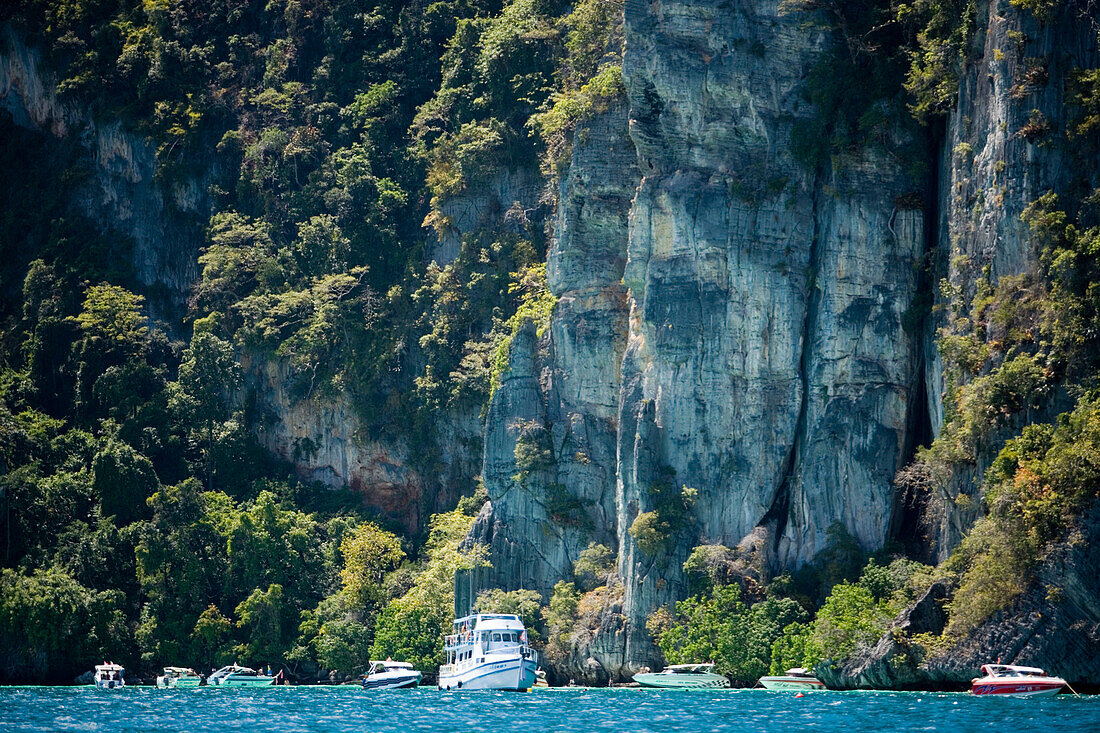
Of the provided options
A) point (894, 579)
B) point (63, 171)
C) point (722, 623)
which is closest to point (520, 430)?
point (722, 623)

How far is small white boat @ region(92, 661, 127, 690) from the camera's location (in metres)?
68.1

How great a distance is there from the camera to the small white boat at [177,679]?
225 feet

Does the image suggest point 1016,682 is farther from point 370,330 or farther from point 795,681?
point 370,330

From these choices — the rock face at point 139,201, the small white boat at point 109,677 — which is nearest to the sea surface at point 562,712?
the small white boat at point 109,677

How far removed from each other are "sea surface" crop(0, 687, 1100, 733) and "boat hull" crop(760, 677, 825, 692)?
0.63 meters

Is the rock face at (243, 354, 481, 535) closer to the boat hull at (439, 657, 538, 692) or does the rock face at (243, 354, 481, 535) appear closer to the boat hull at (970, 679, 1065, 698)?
the boat hull at (439, 657, 538, 692)

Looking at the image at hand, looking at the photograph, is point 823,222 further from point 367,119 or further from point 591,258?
point 367,119

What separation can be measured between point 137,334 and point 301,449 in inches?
405

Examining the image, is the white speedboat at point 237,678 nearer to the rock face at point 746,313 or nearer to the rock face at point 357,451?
the rock face at point 746,313

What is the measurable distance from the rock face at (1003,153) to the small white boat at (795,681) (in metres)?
5.99

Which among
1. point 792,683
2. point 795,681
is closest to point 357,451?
point 792,683

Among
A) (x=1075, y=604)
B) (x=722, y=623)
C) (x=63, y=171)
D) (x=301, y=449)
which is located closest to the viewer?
(x=1075, y=604)

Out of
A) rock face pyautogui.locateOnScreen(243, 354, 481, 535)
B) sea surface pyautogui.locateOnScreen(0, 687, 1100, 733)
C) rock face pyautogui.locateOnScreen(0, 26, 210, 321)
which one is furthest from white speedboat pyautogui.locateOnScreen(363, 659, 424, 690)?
rock face pyautogui.locateOnScreen(0, 26, 210, 321)

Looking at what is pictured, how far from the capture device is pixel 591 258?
70125mm
